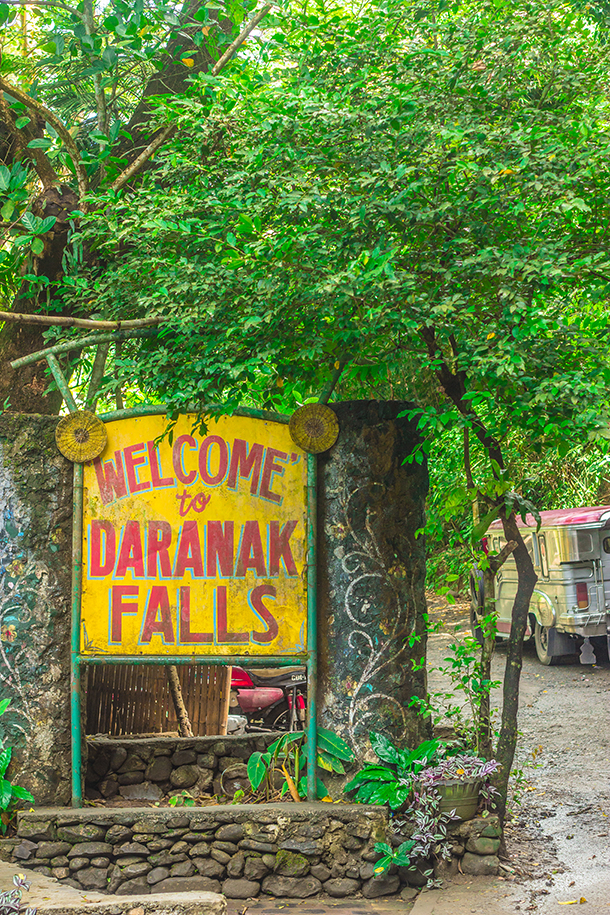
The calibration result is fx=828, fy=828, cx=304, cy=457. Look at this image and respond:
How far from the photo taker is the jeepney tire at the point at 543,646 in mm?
13195

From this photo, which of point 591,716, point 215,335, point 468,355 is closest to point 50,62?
point 215,335

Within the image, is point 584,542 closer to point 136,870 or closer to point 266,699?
point 266,699

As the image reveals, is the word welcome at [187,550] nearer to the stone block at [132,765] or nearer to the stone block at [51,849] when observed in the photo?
the stone block at [51,849]

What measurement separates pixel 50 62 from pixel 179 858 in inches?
225

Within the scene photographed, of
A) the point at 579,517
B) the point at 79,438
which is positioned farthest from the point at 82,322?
the point at 579,517

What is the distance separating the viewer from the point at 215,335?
5090 millimetres

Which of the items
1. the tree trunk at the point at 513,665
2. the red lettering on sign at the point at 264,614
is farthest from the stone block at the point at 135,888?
the tree trunk at the point at 513,665

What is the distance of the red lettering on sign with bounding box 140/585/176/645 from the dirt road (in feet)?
8.54

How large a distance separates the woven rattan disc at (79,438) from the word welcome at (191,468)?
102 mm

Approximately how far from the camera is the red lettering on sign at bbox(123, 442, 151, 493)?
18.5 ft

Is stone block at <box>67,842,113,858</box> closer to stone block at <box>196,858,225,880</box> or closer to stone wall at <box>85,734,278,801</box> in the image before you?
stone block at <box>196,858,225,880</box>

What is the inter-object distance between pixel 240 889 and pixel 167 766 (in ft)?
5.02

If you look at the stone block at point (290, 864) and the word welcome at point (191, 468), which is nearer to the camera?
the stone block at point (290, 864)

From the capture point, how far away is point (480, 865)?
5.18 m
